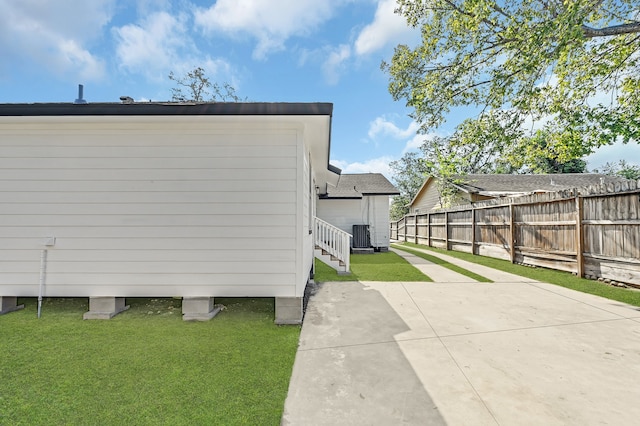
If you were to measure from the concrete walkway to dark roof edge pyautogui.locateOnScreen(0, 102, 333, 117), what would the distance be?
2.88 metres

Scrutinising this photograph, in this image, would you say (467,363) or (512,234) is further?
(512,234)

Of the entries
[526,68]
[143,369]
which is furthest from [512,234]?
[143,369]

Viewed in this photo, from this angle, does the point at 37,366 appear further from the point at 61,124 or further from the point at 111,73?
the point at 111,73

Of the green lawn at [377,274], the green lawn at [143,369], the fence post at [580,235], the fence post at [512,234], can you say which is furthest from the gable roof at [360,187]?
the green lawn at [143,369]

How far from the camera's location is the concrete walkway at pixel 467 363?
1859 millimetres

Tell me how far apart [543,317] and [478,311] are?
819mm

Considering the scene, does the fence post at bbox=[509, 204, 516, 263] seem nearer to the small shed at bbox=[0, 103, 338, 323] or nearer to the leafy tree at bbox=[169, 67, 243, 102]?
the small shed at bbox=[0, 103, 338, 323]

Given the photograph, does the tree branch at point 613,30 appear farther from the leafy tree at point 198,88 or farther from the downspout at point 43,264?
the leafy tree at point 198,88

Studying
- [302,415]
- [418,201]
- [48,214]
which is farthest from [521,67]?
[418,201]

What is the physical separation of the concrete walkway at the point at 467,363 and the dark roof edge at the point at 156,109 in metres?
2.88

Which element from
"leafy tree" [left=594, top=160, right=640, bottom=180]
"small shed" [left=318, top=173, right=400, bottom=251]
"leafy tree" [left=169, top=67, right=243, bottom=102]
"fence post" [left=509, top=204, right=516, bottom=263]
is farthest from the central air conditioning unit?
"leafy tree" [left=594, top=160, right=640, bottom=180]

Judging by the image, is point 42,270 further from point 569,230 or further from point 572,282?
point 569,230

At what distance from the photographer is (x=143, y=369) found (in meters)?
2.43

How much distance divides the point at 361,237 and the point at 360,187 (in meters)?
2.78
